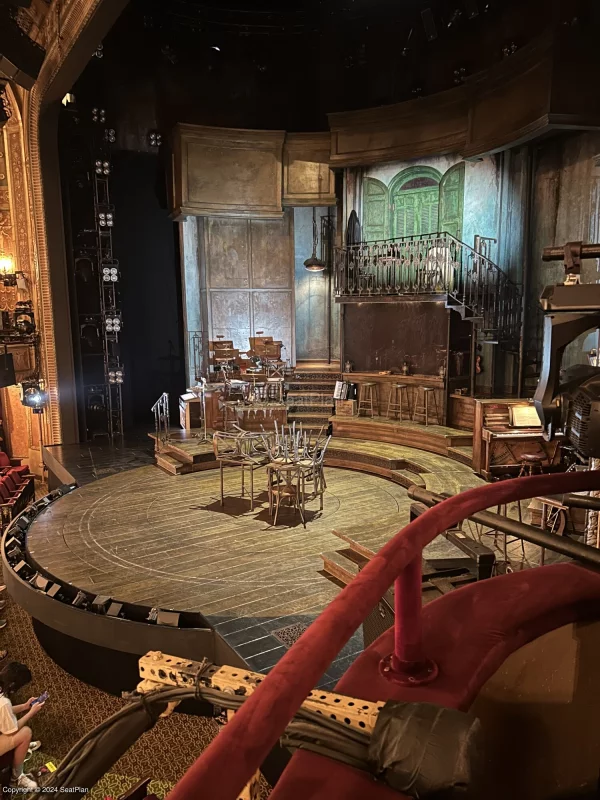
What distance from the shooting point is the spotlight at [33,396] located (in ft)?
40.5

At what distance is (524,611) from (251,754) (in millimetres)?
1600

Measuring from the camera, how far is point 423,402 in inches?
492

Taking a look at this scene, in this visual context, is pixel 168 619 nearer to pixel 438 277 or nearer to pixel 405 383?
pixel 405 383

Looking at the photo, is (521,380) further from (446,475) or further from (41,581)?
(41,581)

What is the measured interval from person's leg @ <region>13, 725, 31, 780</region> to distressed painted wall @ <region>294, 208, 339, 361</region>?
1218 cm

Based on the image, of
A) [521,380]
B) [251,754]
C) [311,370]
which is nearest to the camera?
[251,754]

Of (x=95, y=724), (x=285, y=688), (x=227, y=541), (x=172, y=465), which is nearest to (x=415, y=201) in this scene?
(x=172, y=465)

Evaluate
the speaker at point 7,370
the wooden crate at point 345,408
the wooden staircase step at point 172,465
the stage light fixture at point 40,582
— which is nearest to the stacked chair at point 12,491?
the speaker at point 7,370

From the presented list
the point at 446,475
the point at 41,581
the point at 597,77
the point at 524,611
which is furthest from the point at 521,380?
the point at 524,611

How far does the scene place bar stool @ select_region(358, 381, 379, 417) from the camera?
13.3 metres

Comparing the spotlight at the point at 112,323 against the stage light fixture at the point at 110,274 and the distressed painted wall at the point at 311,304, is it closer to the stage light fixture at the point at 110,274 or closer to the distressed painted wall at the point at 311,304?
the stage light fixture at the point at 110,274

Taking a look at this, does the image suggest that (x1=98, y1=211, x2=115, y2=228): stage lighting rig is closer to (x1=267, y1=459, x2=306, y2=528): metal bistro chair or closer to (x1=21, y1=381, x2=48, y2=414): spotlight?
(x1=21, y1=381, x2=48, y2=414): spotlight

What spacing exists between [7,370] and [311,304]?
25.2 feet

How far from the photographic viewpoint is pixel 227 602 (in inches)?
233
